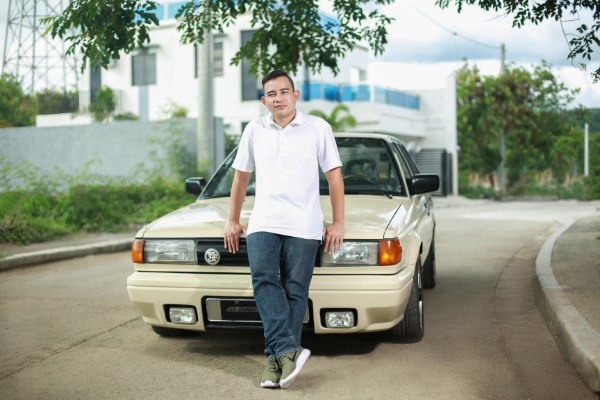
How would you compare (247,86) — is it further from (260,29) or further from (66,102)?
(260,29)

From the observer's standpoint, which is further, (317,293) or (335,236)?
(317,293)

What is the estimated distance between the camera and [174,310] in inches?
164

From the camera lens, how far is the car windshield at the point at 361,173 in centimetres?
534

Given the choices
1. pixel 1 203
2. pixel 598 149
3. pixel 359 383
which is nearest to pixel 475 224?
pixel 1 203

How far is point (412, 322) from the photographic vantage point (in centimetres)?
445

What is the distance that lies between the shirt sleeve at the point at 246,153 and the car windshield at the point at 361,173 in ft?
4.36

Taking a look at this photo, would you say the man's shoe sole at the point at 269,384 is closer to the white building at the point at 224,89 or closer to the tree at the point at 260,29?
the tree at the point at 260,29

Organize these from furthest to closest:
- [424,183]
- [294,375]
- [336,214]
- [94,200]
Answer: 1. [94,200]
2. [424,183]
3. [336,214]
4. [294,375]

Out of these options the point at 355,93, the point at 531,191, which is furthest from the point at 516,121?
the point at 355,93

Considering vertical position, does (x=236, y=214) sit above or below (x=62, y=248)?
above

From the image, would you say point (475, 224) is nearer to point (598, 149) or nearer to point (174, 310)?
point (174, 310)

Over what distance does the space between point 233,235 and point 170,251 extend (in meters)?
0.53

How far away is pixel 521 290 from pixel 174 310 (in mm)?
4136

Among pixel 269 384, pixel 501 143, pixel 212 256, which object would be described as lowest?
pixel 269 384
